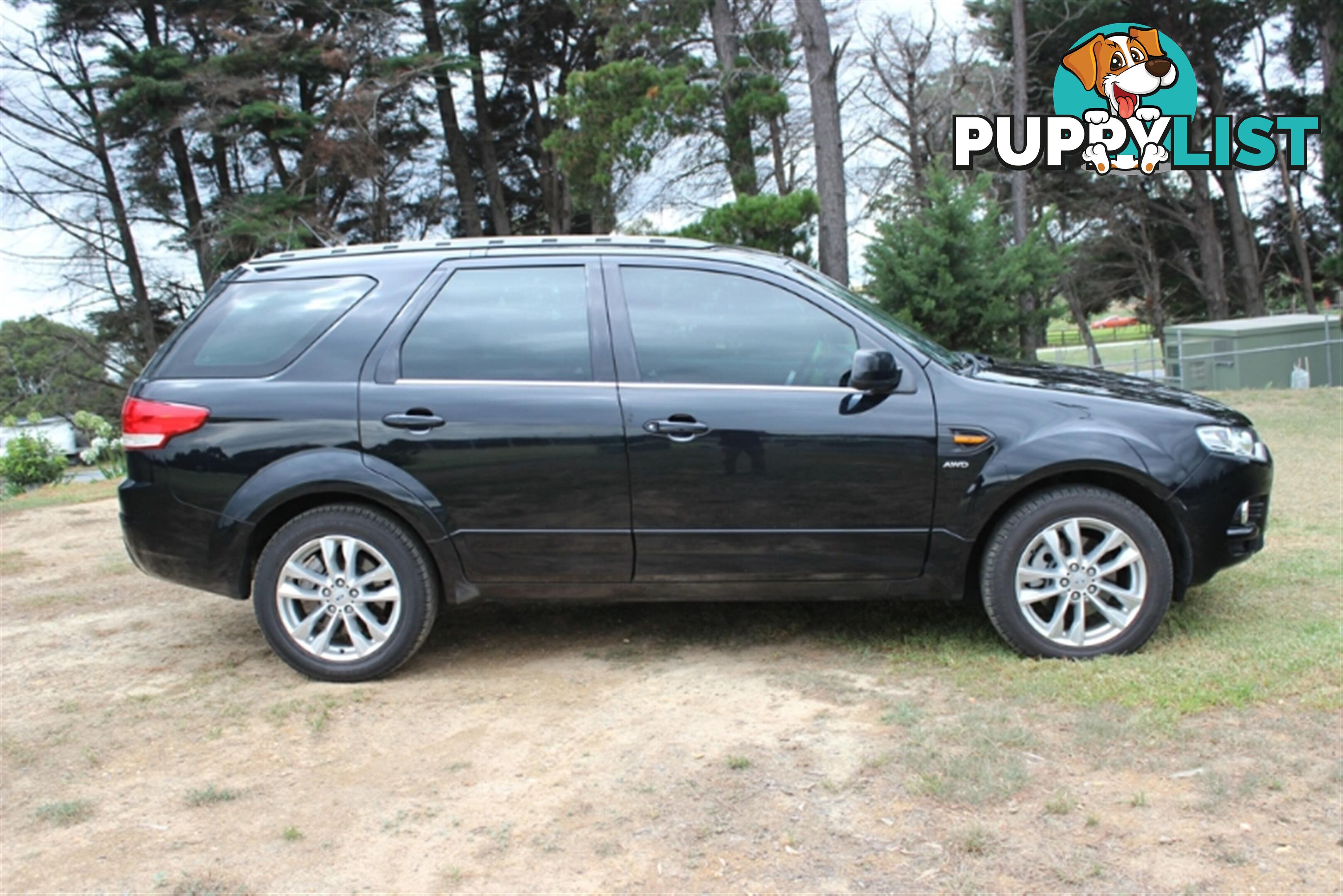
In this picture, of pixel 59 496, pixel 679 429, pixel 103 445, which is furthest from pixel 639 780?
pixel 103 445

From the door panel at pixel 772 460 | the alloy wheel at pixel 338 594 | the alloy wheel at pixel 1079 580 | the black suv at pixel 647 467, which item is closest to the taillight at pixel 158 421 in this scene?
the black suv at pixel 647 467

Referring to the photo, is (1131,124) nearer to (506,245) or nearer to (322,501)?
(506,245)

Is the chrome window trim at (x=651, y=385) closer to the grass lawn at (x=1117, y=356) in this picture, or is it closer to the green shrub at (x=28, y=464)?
the green shrub at (x=28, y=464)

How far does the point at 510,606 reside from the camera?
578 cm

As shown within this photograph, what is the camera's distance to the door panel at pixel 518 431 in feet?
15.0

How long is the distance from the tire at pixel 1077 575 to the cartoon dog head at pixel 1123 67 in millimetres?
18608

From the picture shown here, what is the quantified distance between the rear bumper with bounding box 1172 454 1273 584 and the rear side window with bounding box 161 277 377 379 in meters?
3.49

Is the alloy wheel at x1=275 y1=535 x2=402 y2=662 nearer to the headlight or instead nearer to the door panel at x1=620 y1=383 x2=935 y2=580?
the door panel at x1=620 y1=383 x2=935 y2=580

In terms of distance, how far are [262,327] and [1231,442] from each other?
13.4 feet

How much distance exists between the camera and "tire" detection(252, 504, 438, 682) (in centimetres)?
459

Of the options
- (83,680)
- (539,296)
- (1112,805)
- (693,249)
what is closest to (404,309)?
(539,296)

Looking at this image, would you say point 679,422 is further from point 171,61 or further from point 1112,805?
point 171,61

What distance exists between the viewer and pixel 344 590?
4621 millimetres

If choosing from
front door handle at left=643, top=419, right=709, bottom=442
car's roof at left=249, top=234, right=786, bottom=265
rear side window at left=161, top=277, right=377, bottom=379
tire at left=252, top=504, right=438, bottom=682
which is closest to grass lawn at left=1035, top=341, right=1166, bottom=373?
car's roof at left=249, top=234, right=786, bottom=265
